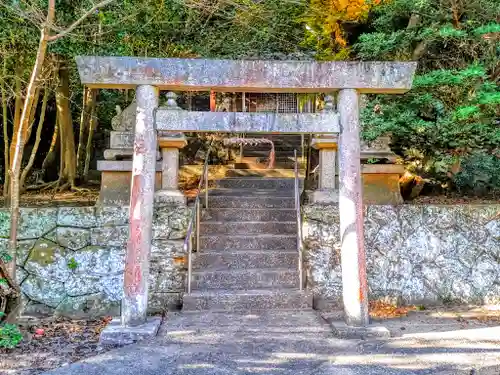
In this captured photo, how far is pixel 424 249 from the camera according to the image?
6.15 m

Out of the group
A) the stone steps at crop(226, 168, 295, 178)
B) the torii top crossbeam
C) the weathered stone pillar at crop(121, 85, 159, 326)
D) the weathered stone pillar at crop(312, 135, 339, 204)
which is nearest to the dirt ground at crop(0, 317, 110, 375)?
the weathered stone pillar at crop(121, 85, 159, 326)

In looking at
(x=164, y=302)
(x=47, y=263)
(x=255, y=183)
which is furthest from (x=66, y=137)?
(x=164, y=302)

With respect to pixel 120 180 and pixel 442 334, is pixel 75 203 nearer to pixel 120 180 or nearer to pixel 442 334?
pixel 120 180

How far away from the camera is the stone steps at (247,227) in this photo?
6572mm

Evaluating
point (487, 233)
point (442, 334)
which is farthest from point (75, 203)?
point (487, 233)

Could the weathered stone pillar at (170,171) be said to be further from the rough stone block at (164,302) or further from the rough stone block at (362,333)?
the rough stone block at (362,333)

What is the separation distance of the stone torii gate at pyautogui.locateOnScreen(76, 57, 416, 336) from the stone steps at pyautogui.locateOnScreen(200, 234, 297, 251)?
1871mm

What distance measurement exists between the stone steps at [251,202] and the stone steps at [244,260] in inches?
42.6

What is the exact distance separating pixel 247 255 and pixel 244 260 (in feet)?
0.27

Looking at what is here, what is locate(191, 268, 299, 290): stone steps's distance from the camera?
580 centimetres

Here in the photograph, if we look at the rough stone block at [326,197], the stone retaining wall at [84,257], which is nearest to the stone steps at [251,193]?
the rough stone block at [326,197]

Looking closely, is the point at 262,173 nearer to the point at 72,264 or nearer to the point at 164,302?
the point at 164,302

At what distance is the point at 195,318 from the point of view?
507 cm

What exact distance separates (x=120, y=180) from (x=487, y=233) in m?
5.21
